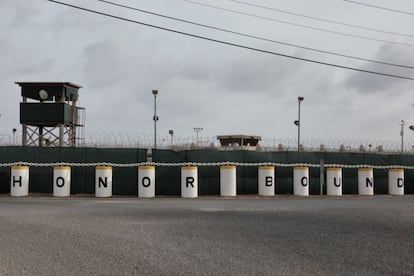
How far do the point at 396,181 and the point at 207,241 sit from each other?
14.6 m

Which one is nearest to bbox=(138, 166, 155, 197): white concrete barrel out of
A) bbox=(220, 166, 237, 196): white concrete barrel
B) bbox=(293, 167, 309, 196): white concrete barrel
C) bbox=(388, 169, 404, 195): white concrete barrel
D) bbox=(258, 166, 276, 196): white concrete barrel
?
bbox=(220, 166, 237, 196): white concrete barrel

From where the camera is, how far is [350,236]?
28.6 feet

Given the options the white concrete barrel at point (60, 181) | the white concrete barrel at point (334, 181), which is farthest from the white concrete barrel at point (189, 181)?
the white concrete barrel at point (334, 181)

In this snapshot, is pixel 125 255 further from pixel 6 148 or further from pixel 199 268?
pixel 6 148

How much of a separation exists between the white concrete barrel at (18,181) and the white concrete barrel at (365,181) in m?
13.4

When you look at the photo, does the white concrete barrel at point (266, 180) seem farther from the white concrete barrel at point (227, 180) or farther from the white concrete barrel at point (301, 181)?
the white concrete barrel at point (227, 180)

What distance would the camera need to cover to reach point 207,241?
8.25m

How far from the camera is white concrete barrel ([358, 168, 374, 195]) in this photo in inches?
779

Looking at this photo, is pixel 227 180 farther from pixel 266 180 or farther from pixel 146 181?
pixel 146 181

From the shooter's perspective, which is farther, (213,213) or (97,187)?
(97,187)

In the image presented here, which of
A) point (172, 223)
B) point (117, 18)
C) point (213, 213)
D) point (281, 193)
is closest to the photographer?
point (172, 223)

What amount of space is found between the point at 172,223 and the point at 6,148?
1104 cm

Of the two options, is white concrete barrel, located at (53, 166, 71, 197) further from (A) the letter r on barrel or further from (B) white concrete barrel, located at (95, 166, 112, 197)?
(A) the letter r on barrel

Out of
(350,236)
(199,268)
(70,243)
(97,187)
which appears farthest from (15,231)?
(97,187)
